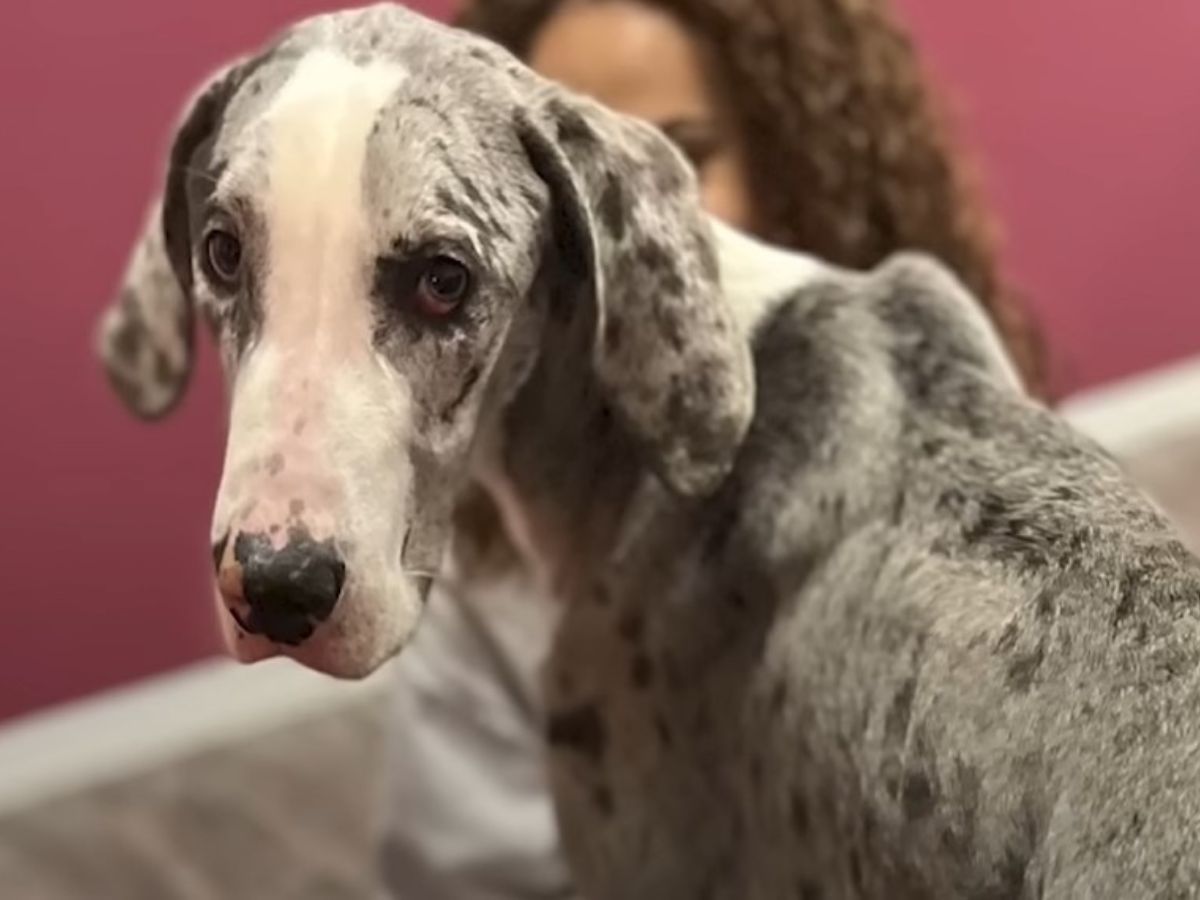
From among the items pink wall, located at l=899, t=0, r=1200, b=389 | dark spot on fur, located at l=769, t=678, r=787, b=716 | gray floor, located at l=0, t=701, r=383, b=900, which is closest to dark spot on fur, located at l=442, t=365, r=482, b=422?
dark spot on fur, located at l=769, t=678, r=787, b=716

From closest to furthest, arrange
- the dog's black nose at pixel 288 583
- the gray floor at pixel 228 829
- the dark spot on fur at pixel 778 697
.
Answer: the dog's black nose at pixel 288 583
the dark spot on fur at pixel 778 697
the gray floor at pixel 228 829

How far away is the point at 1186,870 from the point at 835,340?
1.11 feet

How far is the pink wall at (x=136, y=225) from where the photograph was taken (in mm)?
2023

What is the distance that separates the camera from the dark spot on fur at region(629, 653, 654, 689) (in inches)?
38.4

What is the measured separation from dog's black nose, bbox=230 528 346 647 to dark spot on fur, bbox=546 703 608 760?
302mm

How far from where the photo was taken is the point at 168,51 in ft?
6.68

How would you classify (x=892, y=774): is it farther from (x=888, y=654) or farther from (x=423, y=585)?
(x=423, y=585)

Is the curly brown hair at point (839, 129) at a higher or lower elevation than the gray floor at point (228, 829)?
higher

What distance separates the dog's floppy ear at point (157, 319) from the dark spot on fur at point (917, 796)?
1.27 feet

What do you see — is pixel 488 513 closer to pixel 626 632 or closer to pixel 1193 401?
pixel 626 632

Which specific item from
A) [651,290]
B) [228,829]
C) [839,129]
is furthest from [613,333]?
[228,829]

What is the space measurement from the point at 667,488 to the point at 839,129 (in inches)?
23.3

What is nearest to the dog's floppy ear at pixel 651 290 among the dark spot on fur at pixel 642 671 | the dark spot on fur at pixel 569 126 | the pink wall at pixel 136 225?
the dark spot on fur at pixel 569 126

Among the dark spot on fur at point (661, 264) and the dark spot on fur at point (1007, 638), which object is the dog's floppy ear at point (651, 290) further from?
the dark spot on fur at point (1007, 638)
